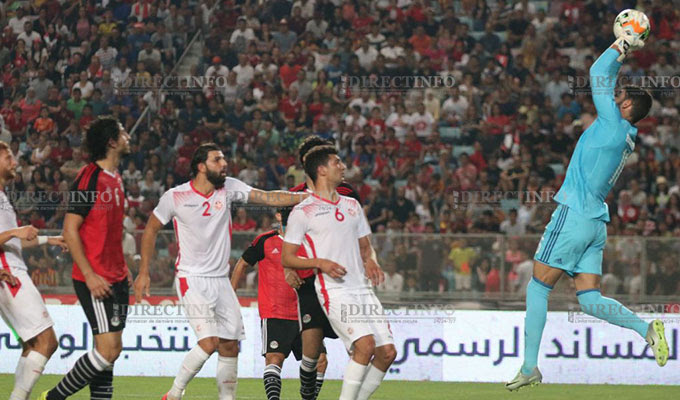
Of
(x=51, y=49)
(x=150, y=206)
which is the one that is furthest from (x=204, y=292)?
(x=51, y=49)

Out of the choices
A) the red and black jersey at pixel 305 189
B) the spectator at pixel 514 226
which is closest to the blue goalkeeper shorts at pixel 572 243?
the red and black jersey at pixel 305 189

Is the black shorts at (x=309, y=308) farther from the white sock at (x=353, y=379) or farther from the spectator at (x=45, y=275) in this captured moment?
the spectator at (x=45, y=275)

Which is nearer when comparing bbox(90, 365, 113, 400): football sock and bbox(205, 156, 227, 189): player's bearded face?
bbox(90, 365, 113, 400): football sock

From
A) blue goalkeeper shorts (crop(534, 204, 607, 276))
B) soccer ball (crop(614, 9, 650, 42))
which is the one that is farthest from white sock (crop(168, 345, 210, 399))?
soccer ball (crop(614, 9, 650, 42))

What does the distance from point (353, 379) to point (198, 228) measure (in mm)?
1771

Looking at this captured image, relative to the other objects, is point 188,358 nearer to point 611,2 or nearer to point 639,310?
point 639,310

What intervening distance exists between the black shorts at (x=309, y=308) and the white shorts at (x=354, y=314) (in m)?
0.95

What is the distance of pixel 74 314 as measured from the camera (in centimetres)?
1392

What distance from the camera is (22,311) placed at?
8.31 m

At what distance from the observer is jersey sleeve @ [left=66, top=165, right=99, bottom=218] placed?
308 inches

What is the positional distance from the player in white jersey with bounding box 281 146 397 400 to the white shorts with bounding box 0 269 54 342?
74.1 inches

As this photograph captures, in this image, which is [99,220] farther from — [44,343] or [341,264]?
[341,264]

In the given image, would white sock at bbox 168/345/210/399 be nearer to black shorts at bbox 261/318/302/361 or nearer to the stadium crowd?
black shorts at bbox 261/318/302/361

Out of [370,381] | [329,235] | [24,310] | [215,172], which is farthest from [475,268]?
[24,310]
